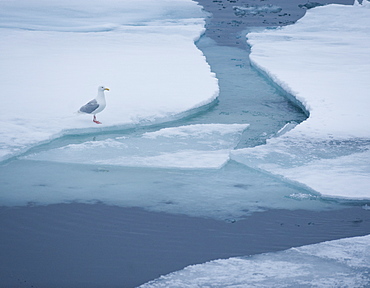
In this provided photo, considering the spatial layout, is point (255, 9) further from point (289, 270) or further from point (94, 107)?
point (289, 270)

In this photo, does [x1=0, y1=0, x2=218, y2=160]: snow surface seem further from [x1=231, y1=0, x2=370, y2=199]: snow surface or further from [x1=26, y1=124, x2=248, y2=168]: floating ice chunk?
[x1=231, y1=0, x2=370, y2=199]: snow surface

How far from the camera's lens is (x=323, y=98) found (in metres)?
7.59

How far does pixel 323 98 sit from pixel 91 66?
3871 millimetres

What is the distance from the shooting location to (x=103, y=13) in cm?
1473

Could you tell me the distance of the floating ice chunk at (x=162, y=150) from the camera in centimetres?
555

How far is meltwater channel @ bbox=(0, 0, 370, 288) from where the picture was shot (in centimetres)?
393

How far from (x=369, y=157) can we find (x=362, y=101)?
6.58ft

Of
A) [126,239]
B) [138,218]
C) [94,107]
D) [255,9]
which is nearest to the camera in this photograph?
[126,239]

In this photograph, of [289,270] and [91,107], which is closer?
[289,270]

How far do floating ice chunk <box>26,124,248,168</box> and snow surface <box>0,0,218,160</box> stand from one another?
417mm

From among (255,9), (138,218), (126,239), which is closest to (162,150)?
(138,218)

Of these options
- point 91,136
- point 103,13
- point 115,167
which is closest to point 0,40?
point 103,13

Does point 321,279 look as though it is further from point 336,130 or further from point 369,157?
point 336,130

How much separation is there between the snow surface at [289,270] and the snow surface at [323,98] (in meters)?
0.98
